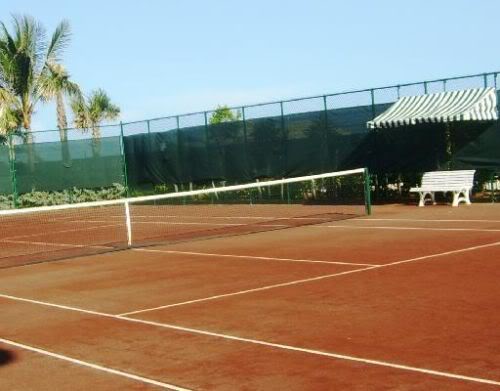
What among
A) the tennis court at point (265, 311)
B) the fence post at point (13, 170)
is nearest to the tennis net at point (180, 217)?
the tennis court at point (265, 311)

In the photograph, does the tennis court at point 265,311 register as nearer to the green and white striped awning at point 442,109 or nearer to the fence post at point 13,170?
the green and white striped awning at point 442,109

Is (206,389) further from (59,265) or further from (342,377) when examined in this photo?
(59,265)

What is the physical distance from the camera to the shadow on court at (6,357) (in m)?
5.71

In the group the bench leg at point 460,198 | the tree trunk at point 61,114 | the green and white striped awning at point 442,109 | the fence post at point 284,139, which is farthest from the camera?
the tree trunk at point 61,114

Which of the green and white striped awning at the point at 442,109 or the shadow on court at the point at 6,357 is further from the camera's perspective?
the green and white striped awning at the point at 442,109

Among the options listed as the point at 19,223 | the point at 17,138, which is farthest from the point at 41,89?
the point at 19,223

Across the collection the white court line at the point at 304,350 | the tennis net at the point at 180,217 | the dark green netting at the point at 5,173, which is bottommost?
the white court line at the point at 304,350

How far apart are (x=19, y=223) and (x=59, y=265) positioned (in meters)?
11.6

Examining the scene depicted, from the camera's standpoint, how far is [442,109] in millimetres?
18109

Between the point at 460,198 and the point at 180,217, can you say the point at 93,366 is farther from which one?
the point at 180,217

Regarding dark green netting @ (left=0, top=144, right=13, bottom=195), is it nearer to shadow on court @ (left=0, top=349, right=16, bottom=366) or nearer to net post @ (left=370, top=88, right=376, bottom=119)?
net post @ (left=370, top=88, right=376, bottom=119)

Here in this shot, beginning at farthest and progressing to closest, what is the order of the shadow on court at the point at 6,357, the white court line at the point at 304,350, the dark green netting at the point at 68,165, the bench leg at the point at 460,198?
the dark green netting at the point at 68,165 < the bench leg at the point at 460,198 < the shadow on court at the point at 6,357 < the white court line at the point at 304,350

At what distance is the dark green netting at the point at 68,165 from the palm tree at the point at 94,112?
386 millimetres

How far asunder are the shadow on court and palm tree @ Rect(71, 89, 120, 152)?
22.2 meters
